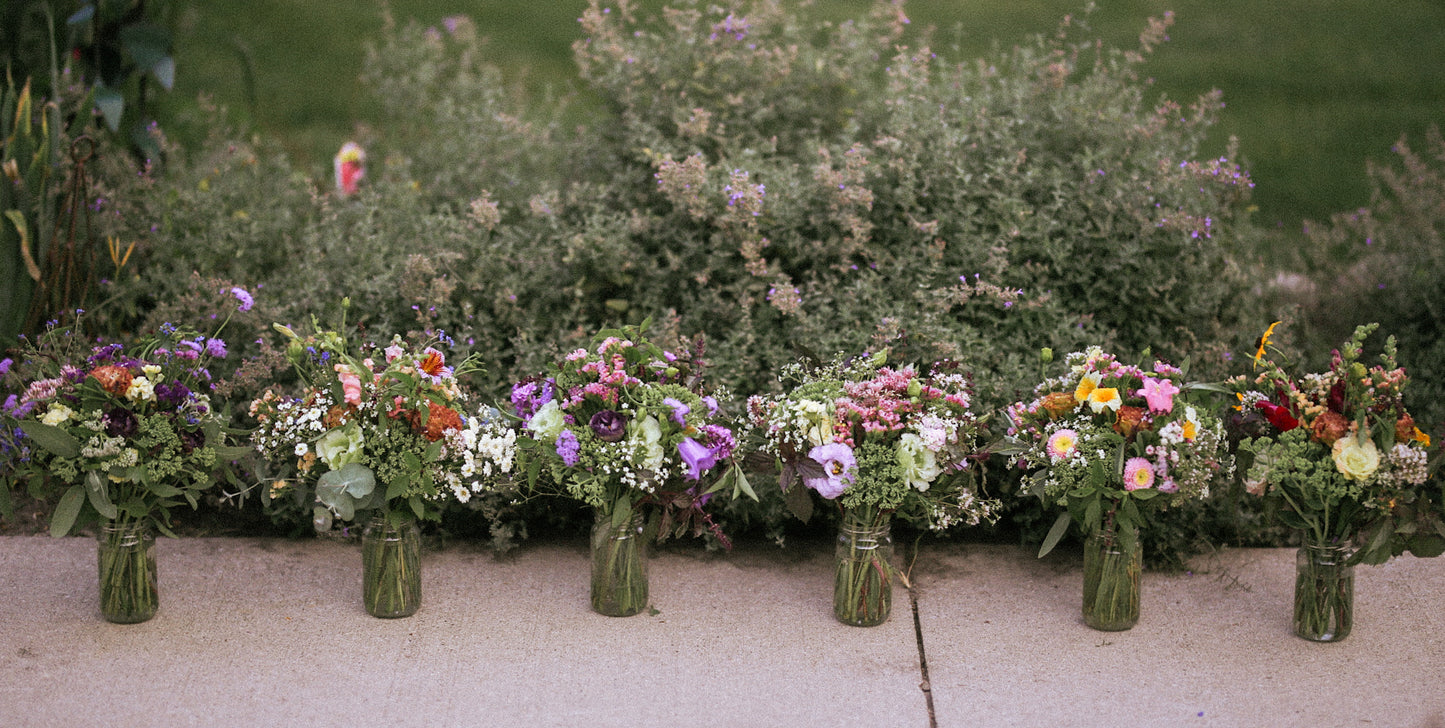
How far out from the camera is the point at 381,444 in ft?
9.34

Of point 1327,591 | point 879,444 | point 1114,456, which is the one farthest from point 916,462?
point 1327,591

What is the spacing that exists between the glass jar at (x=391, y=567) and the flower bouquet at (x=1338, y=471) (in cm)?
209

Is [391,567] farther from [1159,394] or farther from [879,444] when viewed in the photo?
[1159,394]

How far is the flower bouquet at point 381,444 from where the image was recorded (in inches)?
111

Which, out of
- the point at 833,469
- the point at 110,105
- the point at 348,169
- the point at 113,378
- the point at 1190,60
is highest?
the point at 1190,60

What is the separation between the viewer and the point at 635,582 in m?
3.05

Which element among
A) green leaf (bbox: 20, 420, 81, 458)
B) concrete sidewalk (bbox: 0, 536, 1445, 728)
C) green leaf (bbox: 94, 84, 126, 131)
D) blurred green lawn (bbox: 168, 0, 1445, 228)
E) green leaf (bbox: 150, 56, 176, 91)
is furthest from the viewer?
blurred green lawn (bbox: 168, 0, 1445, 228)

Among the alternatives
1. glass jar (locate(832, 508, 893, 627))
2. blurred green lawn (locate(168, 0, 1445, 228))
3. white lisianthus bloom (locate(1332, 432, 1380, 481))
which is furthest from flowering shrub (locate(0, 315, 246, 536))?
blurred green lawn (locate(168, 0, 1445, 228))

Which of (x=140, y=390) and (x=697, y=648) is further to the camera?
(x=697, y=648)

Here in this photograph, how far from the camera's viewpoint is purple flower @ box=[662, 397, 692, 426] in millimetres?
2889

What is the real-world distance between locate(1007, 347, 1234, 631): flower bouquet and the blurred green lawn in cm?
396

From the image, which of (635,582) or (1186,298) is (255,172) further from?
(1186,298)

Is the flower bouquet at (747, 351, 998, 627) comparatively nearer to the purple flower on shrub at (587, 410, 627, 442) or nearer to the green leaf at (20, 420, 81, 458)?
the purple flower on shrub at (587, 410, 627, 442)

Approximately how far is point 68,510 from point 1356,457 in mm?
3023
